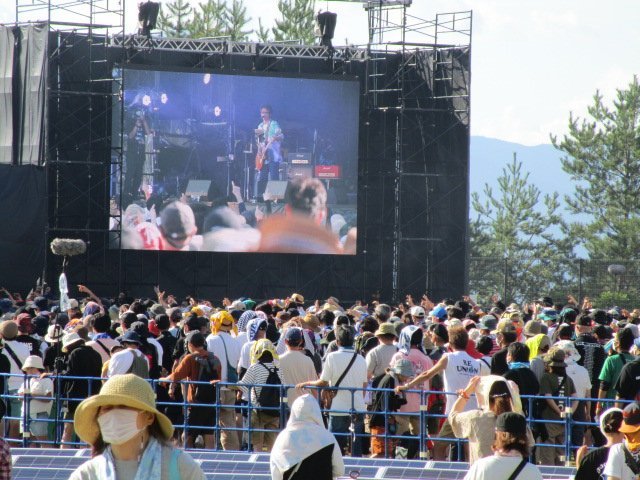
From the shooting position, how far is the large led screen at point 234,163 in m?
25.0

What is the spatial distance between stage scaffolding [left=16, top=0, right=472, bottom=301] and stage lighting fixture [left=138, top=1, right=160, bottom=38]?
1.09ft

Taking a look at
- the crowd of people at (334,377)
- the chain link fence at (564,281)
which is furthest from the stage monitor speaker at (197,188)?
the crowd of people at (334,377)

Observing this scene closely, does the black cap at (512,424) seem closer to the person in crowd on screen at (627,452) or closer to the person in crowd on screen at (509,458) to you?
the person in crowd on screen at (509,458)

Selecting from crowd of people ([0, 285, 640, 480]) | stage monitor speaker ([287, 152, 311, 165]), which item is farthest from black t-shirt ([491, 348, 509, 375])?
stage monitor speaker ([287, 152, 311, 165])

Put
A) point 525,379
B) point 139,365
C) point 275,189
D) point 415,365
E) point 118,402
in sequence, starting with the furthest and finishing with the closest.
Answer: point 275,189 < point 415,365 < point 139,365 < point 525,379 < point 118,402

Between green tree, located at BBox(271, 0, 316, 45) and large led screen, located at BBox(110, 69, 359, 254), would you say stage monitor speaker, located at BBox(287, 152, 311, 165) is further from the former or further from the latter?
green tree, located at BBox(271, 0, 316, 45)

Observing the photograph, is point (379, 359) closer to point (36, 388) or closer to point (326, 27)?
point (36, 388)

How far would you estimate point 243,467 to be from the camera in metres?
9.62

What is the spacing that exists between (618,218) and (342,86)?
22109 millimetres

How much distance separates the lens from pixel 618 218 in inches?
1783

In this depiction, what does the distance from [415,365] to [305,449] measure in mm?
3859

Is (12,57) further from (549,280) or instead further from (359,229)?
(549,280)

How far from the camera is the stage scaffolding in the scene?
82.8ft

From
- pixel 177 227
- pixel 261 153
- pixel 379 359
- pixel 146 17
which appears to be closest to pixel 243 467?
pixel 379 359
